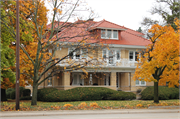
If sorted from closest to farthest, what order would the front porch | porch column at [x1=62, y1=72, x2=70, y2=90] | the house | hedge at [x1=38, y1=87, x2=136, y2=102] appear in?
hedge at [x1=38, y1=87, x2=136, y2=102]
porch column at [x1=62, y1=72, x2=70, y2=90]
the front porch
the house

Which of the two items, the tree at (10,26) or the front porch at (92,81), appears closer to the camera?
the tree at (10,26)

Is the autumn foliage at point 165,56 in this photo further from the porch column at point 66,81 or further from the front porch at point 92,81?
the porch column at point 66,81

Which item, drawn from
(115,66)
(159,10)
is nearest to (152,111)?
(115,66)

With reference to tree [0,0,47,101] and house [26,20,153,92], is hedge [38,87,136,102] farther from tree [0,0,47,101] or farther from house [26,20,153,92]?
tree [0,0,47,101]

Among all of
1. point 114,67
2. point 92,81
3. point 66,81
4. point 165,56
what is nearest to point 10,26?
point 165,56

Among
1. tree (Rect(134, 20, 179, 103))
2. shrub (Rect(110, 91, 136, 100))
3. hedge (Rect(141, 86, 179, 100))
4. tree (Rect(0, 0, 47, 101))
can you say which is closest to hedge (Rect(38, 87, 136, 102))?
shrub (Rect(110, 91, 136, 100))

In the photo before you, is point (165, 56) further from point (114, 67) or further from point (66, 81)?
point (66, 81)

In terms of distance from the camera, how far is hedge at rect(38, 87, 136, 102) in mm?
25531

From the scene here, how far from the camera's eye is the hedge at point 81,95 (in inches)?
1005

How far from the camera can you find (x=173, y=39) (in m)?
17.1

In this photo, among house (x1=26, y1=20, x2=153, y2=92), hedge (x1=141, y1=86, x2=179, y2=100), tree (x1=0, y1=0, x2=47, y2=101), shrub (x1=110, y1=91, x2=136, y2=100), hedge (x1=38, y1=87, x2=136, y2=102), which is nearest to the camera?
tree (x1=0, y1=0, x2=47, y2=101)

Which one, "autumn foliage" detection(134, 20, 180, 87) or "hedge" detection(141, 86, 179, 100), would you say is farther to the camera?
"hedge" detection(141, 86, 179, 100)

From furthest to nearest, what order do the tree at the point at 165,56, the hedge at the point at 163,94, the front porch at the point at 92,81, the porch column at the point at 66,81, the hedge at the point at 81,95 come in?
the front porch at the point at 92,81
the porch column at the point at 66,81
the hedge at the point at 163,94
the hedge at the point at 81,95
the tree at the point at 165,56

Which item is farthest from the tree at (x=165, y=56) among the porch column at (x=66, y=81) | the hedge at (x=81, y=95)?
the porch column at (x=66, y=81)
